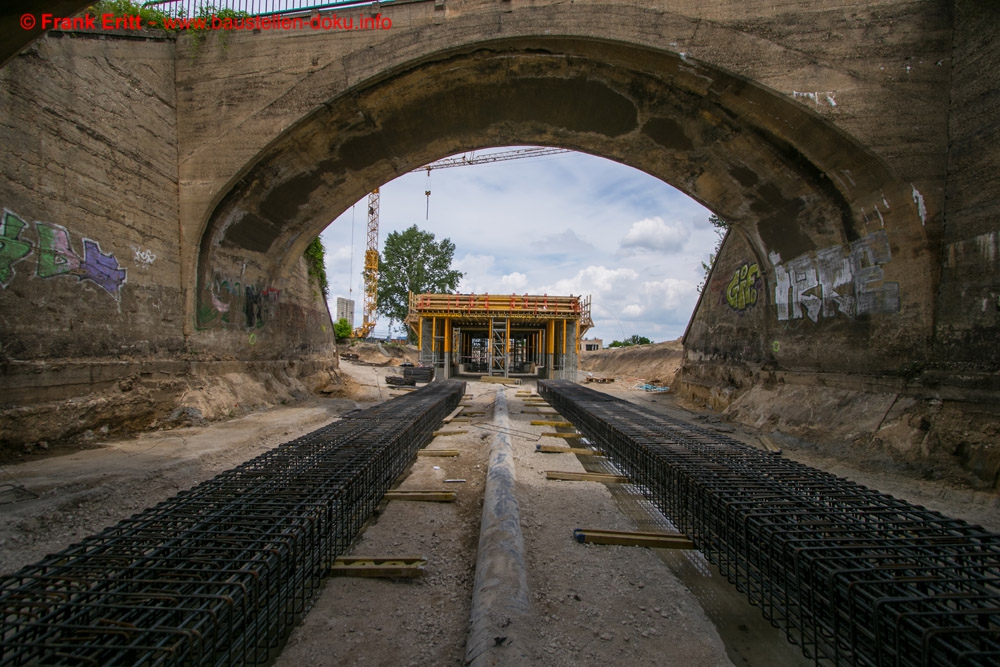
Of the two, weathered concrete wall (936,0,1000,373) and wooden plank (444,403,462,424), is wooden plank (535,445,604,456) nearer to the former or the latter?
wooden plank (444,403,462,424)

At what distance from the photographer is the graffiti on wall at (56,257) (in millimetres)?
6105

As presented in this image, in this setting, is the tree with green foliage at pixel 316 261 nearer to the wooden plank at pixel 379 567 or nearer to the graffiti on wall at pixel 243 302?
the graffiti on wall at pixel 243 302

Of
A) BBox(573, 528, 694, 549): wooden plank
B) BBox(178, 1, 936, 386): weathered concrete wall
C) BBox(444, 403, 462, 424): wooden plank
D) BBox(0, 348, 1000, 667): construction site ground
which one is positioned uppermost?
BBox(178, 1, 936, 386): weathered concrete wall

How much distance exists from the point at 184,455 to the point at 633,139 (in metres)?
10.7

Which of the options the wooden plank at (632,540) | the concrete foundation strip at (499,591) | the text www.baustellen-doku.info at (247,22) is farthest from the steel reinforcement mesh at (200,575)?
the text www.baustellen-doku.info at (247,22)

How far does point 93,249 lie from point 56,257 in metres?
0.68

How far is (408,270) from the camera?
48344 mm

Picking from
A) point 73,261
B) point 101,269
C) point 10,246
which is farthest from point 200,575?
point 101,269

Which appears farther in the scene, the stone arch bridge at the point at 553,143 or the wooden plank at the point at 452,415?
the wooden plank at the point at 452,415

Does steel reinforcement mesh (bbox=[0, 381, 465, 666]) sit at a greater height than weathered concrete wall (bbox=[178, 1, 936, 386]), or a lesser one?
lesser

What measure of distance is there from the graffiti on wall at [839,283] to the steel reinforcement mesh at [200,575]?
857 cm

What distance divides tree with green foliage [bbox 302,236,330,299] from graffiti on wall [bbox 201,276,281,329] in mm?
3146

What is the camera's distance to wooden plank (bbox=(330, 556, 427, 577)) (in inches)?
121

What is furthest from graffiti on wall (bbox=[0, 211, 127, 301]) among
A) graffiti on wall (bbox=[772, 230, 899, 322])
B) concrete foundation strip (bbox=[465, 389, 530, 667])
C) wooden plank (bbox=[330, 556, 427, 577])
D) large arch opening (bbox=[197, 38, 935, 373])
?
graffiti on wall (bbox=[772, 230, 899, 322])
